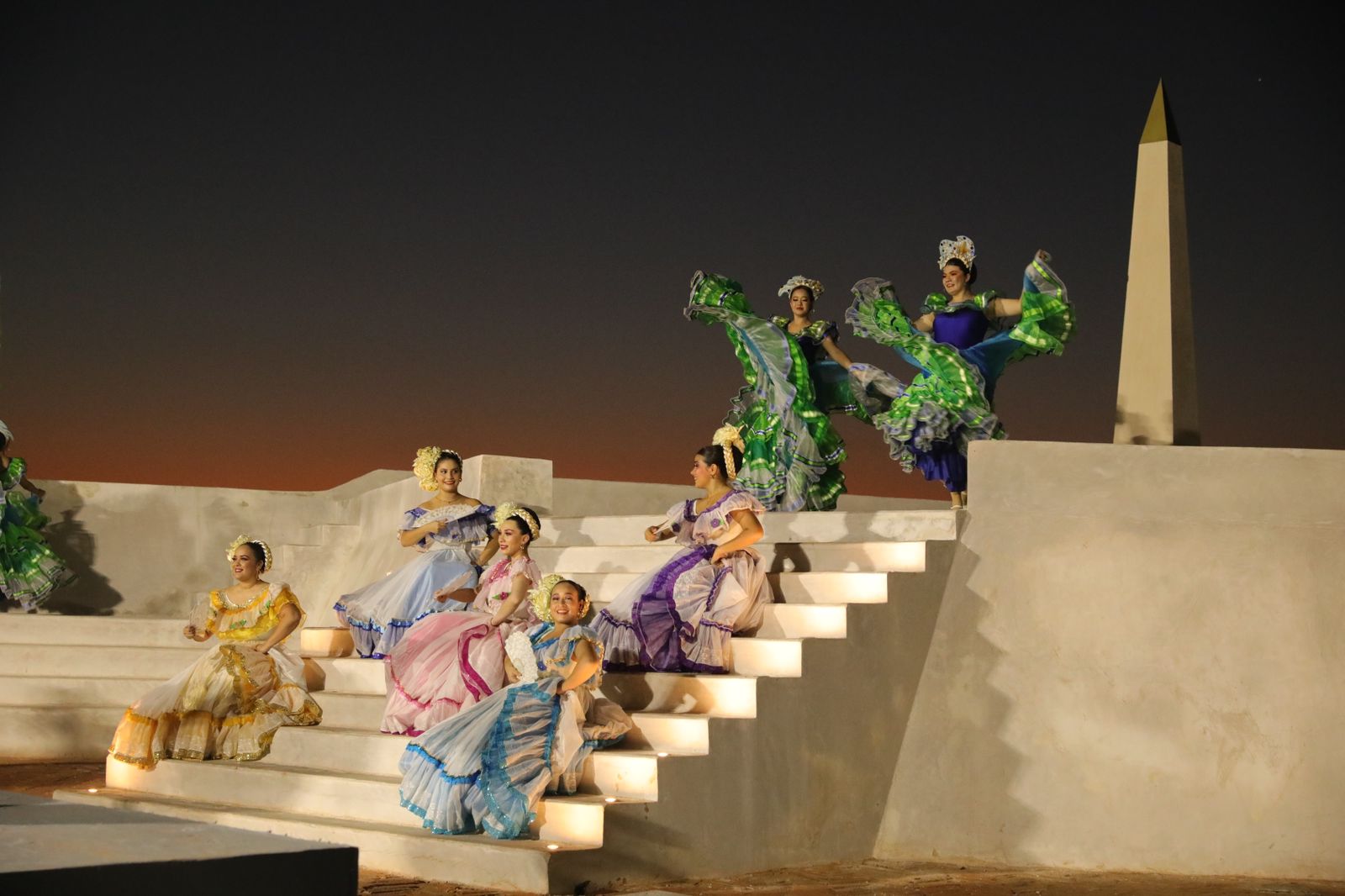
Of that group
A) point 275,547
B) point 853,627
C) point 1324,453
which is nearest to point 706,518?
point 853,627

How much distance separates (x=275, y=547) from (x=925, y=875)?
6.16 metres

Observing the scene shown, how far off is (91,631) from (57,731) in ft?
2.86

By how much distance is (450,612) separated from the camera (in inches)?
287

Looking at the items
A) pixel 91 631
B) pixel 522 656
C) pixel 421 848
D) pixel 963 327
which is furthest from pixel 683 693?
pixel 91 631

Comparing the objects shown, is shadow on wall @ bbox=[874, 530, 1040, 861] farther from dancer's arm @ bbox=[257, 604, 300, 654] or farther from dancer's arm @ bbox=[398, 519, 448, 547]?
dancer's arm @ bbox=[257, 604, 300, 654]

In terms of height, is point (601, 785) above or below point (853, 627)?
below

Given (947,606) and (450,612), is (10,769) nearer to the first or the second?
(450,612)

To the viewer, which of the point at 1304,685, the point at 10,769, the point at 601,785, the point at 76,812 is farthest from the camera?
the point at 10,769

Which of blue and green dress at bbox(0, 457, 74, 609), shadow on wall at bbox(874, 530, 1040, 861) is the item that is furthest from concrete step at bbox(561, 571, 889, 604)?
blue and green dress at bbox(0, 457, 74, 609)

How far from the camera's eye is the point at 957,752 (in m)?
7.12

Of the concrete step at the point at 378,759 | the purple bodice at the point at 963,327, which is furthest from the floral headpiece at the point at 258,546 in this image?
the purple bodice at the point at 963,327

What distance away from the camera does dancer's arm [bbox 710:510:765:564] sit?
710cm

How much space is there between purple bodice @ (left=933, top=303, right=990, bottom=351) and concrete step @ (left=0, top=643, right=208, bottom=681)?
4.70 meters

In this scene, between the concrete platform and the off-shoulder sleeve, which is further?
the off-shoulder sleeve
